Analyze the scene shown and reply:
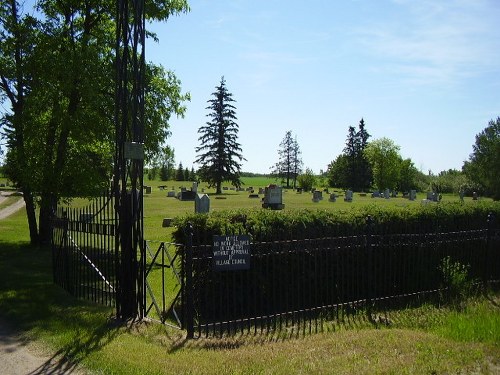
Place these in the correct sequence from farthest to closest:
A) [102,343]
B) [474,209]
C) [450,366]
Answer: [474,209]
[102,343]
[450,366]

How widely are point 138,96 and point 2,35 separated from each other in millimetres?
11873

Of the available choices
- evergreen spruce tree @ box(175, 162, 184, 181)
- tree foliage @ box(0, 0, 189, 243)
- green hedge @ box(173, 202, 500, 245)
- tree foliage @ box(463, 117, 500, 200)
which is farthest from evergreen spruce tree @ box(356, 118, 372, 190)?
green hedge @ box(173, 202, 500, 245)

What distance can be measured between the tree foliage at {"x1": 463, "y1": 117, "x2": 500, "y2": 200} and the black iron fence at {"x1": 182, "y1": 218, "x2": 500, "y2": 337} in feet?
175

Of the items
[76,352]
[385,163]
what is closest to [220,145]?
[385,163]

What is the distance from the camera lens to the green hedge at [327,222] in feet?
28.6

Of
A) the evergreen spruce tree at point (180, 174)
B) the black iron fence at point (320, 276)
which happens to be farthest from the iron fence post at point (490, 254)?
the evergreen spruce tree at point (180, 174)

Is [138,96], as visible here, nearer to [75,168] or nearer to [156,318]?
[156,318]

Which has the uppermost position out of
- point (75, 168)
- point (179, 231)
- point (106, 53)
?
point (106, 53)

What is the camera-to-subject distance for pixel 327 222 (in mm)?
9781

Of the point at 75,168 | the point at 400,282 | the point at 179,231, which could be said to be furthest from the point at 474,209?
the point at 75,168

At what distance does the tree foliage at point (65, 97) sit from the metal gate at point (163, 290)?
5.17 metres

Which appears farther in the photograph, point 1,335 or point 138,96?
point 138,96

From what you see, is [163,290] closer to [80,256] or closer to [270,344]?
[270,344]

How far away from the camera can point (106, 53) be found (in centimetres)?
1752
